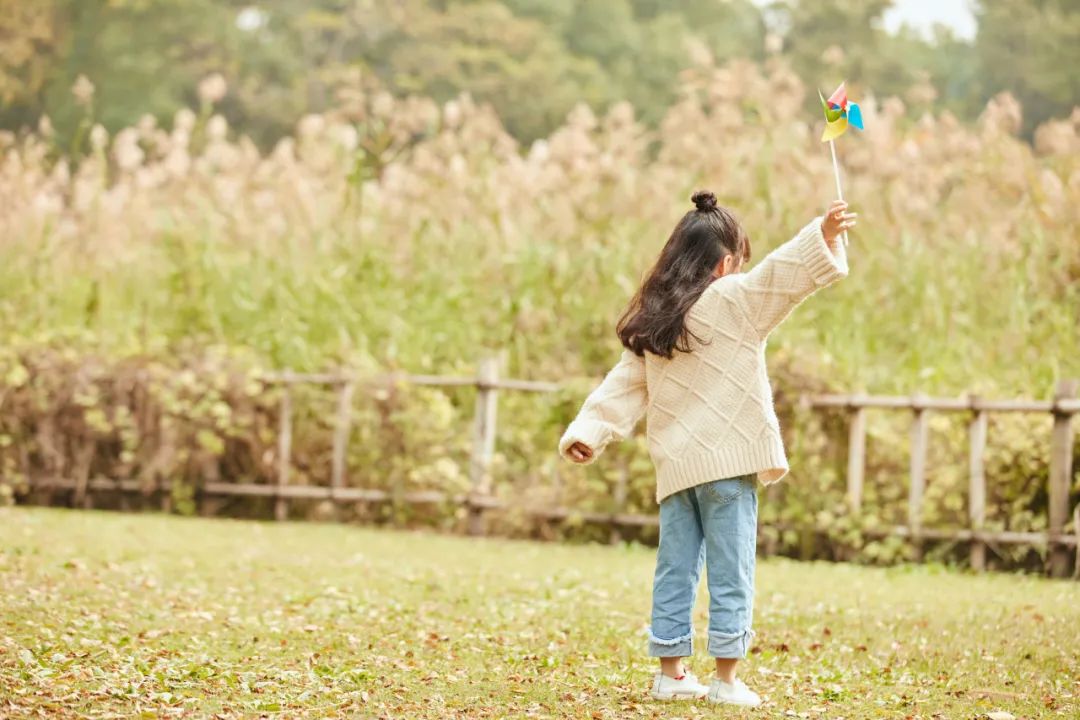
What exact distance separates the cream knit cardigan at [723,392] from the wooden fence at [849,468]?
430cm

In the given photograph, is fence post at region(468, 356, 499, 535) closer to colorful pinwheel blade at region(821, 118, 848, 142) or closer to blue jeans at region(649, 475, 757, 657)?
blue jeans at region(649, 475, 757, 657)

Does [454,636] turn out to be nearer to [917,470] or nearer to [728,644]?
[728,644]

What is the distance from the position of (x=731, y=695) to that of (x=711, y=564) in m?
0.37

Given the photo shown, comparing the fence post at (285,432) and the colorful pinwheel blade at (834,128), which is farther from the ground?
the colorful pinwheel blade at (834,128)

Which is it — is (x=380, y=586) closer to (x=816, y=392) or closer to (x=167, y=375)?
(x=816, y=392)

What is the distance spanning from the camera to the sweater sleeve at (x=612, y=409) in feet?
13.7

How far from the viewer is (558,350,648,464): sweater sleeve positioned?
13.7ft

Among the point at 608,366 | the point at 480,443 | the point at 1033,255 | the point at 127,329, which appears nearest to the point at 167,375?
the point at 127,329

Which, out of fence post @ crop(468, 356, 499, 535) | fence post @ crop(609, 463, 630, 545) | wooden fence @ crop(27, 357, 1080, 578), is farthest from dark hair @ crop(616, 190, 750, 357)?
fence post @ crop(468, 356, 499, 535)

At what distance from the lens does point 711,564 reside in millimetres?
4062

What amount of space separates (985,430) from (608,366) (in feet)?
8.23

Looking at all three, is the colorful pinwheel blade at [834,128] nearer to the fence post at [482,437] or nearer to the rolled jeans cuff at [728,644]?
the rolled jeans cuff at [728,644]

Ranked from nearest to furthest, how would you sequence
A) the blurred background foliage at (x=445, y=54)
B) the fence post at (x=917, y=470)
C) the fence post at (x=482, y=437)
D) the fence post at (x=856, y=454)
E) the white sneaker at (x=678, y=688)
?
the white sneaker at (x=678, y=688) < the fence post at (x=917, y=470) < the fence post at (x=856, y=454) < the fence post at (x=482, y=437) < the blurred background foliage at (x=445, y=54)

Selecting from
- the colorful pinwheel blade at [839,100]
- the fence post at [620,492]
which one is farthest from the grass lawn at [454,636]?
the colorful pinwheel blade at [839,100]
